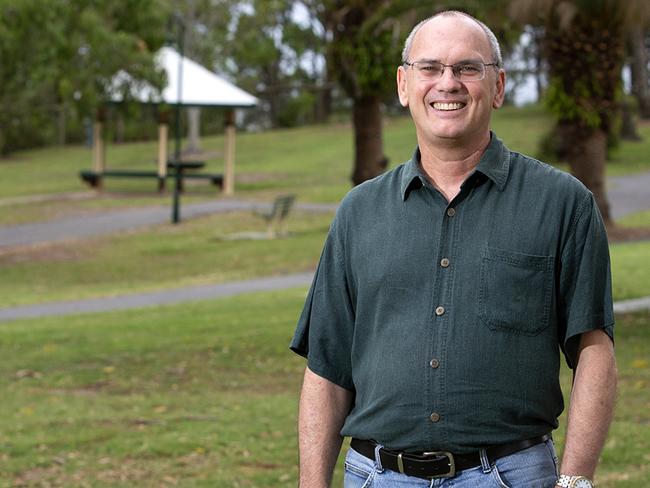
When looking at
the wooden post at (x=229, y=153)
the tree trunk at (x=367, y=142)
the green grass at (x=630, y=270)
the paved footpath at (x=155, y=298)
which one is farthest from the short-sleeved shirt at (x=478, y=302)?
the wooden post at (x=229, y=153)

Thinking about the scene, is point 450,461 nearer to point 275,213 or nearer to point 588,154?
point 588,154

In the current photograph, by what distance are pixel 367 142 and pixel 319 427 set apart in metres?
21.4


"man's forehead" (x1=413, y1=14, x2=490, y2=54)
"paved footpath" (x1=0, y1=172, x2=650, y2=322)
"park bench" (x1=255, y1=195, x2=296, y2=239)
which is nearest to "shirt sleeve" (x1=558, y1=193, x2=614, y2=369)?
"man's forehead" (x1=413, y1=14, x2=490, y2=54)

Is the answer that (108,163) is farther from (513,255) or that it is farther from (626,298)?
(513,255)

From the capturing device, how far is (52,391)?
10.6 meters

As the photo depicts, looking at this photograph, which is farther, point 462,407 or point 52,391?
point 52,391

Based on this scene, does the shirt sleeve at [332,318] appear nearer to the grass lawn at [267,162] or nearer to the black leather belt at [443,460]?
the black leather belt at [443,460]

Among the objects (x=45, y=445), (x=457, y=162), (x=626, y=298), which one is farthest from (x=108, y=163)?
(x=457, y=162)

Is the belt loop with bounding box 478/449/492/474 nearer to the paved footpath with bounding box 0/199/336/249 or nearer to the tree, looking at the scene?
the tree

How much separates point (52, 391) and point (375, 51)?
11275 mm

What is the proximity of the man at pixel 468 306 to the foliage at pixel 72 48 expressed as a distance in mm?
21234

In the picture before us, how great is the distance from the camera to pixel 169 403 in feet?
31.7

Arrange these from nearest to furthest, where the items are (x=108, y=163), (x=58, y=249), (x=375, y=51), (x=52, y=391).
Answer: (x=52, y=391)
(x=375, y=51)
(x=58, y=249)
(x=108, y=163)

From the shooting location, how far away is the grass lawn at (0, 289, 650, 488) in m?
7.46
